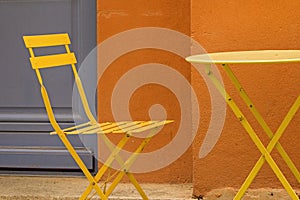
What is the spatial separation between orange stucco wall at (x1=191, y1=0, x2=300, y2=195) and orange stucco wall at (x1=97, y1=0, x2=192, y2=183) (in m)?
0.37

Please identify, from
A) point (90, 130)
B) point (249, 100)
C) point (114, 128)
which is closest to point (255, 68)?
point (249, 100)

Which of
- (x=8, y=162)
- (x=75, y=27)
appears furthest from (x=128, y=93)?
(x=8, y=162)

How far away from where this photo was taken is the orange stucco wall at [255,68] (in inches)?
214

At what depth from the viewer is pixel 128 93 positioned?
598 centimetres

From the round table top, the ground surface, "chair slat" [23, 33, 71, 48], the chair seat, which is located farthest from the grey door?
the round table top

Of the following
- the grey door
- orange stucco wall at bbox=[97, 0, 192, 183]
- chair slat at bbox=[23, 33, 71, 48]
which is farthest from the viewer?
the grey door

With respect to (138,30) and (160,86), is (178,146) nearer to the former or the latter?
(160,86)

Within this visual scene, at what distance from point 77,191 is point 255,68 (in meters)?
1.39

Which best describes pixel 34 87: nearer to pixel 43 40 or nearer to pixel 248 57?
pixel 43 40

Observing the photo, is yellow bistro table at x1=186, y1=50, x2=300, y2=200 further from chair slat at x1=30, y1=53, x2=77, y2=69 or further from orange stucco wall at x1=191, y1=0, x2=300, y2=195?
chair slat at x1=30, y1=53, x2=77, y2=69

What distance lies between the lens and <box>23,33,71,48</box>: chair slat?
15.8ft

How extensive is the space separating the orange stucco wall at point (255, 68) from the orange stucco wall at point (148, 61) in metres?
0.37

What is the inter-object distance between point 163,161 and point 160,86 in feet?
1.64

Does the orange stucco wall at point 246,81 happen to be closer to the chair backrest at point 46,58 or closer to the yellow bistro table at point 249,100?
the yellow bistro table at point 249,100
